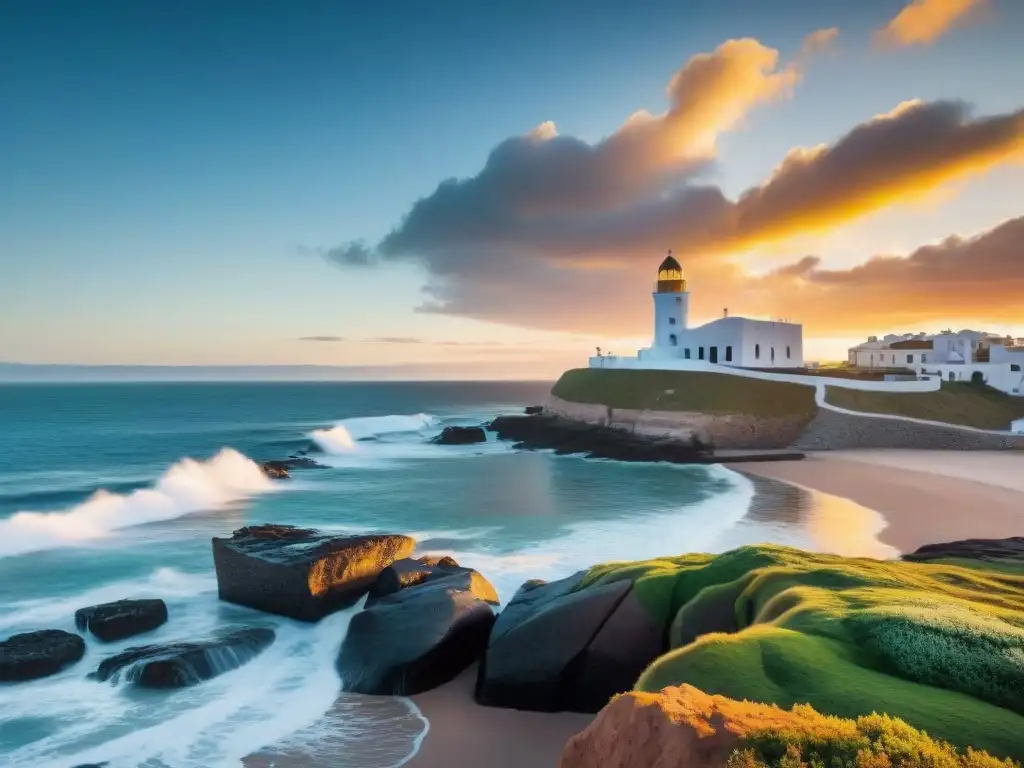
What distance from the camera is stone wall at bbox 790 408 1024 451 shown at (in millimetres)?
45125

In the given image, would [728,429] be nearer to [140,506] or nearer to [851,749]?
[140,506]

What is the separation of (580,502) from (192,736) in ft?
70.4

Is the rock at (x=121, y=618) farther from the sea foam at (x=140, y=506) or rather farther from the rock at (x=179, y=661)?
the sea foam at (x=140, y=506)

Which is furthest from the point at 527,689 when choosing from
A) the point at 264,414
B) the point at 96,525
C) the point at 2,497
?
the point at 264,414

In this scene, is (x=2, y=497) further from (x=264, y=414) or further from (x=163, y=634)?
(x=264, y=414)

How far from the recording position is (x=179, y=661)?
12.0 meters

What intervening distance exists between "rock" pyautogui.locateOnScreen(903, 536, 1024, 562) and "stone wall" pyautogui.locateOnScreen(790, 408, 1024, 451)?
31.1 meters

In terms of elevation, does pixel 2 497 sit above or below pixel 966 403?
below

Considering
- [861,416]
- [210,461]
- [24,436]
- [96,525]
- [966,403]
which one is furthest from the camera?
[24,436]

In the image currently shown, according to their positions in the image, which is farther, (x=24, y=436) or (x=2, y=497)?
(x=24, y=436)

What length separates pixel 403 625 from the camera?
12039mm

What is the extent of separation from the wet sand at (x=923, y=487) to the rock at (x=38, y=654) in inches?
840

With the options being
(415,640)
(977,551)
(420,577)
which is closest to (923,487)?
(977,551)

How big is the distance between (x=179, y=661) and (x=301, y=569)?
336 cm
